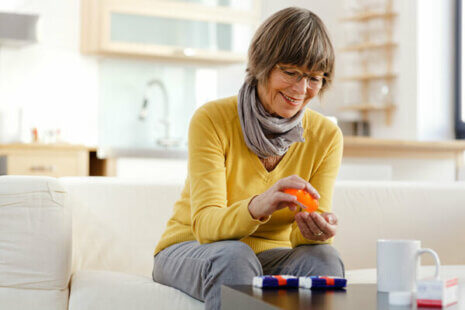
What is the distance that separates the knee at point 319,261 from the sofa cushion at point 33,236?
62cm

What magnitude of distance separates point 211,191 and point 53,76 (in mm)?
3752

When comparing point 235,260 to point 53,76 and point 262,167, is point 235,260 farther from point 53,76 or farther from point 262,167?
point 53,76

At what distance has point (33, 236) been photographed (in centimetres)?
175

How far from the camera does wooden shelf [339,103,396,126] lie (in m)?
5.88

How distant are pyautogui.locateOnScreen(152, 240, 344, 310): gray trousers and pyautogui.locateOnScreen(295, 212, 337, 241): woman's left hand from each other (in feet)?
0.12

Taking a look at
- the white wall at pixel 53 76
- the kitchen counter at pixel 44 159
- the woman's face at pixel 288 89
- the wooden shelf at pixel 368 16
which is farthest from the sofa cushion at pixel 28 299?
the wooden shelf at pixel 368 16

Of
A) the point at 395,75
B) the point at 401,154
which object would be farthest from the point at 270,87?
the point at 395,75

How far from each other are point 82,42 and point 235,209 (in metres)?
3.84

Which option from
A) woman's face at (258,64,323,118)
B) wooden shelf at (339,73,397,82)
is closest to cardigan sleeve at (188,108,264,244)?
woman's face at (258,64,323,118)

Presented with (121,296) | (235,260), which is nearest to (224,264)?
(235,260)

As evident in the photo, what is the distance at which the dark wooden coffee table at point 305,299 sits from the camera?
112 centimetres

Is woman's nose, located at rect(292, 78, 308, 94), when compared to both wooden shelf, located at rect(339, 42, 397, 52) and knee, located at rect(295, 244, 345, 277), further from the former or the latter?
wooden shelf, located at rect(339, 42, 397, 52)

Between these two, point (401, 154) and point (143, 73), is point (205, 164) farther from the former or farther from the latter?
point (143, 73)

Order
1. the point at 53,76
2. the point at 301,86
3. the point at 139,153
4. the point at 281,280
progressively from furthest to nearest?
the point at 53,76, the point at 139,153, the point at 301,86, the point at 281,280
